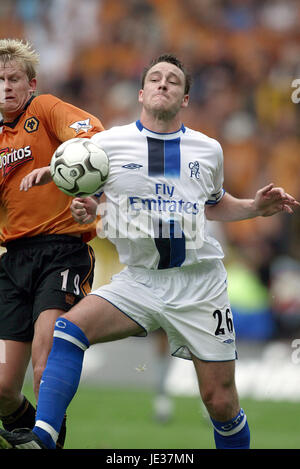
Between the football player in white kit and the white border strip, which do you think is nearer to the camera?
the white border strip

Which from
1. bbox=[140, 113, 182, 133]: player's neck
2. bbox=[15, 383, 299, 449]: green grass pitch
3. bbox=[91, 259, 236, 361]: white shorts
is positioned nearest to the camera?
bbox=[91, 259, 236, 361]: white shorts

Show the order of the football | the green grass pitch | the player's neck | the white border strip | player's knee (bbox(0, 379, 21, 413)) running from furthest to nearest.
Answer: the green grass pitch
player's knee (bbox(0, 379, 21, 413))
the player's neck
the football
the white border strip

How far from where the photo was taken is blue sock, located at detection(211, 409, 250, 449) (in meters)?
4.95

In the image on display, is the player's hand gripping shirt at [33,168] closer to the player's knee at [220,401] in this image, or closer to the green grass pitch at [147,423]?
the player's knee at [220,401]

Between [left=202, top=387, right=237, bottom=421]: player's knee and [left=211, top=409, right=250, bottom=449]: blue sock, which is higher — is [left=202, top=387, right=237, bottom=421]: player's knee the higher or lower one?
the higher one

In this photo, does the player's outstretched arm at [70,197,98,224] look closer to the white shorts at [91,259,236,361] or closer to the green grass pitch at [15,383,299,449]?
the white shorts at [91,259,236,361]

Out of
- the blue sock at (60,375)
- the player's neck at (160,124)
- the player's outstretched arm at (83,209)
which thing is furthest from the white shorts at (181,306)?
the player's neck at (160,124)

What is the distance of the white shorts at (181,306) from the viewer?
4.76 meters

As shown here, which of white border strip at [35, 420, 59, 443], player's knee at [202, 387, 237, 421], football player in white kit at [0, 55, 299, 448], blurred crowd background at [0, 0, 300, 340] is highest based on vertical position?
football player in white kit at [0, 55, 299, 448]

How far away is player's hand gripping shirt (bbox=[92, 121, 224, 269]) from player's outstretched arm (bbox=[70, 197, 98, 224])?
0.14 metres

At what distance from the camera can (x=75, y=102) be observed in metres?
15.1

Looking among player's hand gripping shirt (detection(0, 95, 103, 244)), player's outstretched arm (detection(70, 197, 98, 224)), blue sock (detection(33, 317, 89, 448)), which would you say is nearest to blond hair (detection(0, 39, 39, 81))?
player's hand gripping shirt (detection(0, 95, 103, 244))

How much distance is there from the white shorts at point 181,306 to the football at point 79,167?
61 cm
